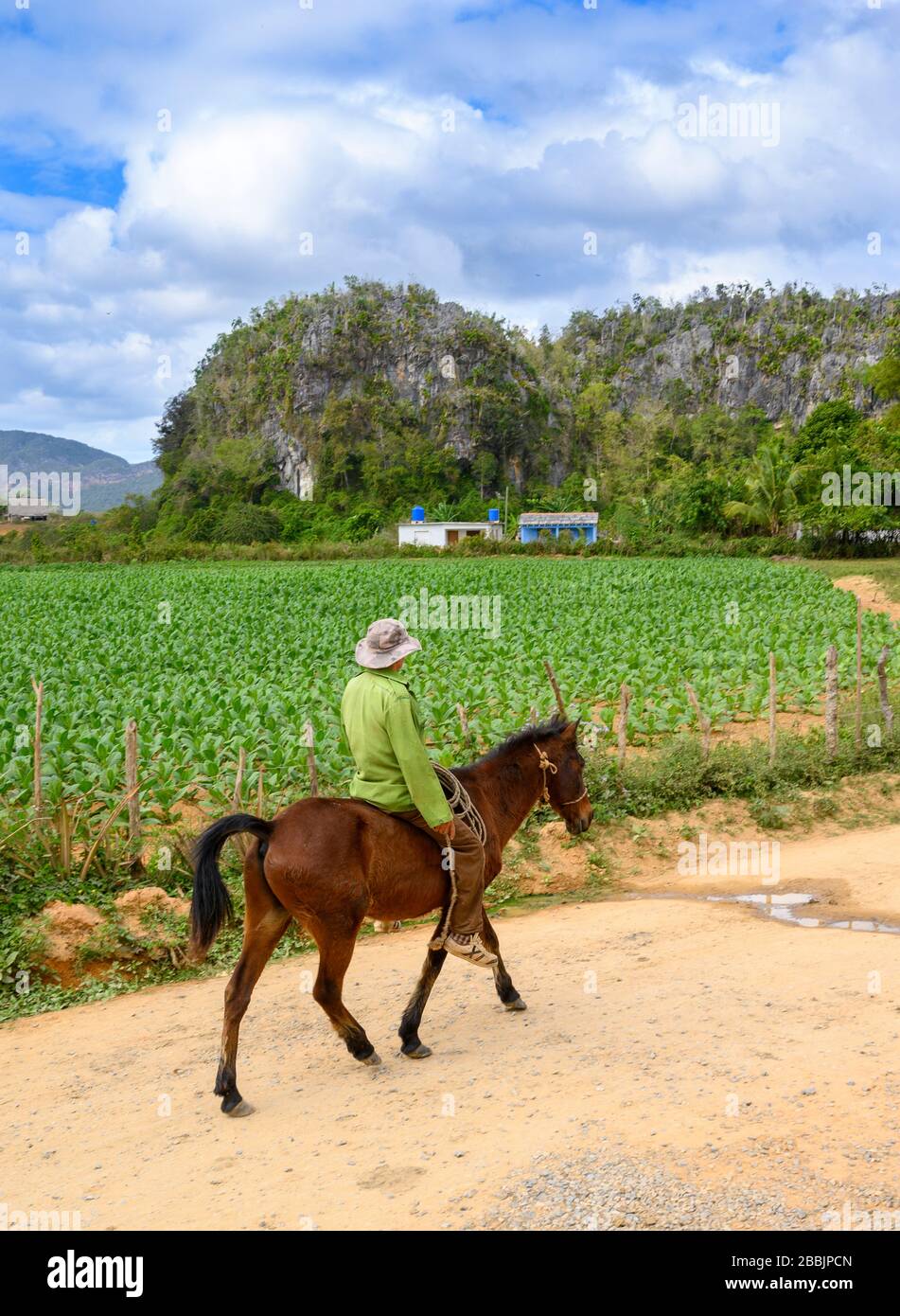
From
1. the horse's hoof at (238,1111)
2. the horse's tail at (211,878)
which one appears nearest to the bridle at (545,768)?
the horse's tail at (211,878)

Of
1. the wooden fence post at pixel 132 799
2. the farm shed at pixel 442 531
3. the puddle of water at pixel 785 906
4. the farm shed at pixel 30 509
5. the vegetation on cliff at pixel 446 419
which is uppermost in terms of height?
the vegetation on cliff at pixel 446 419

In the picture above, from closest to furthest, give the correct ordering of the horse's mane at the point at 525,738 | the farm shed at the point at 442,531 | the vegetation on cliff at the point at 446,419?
the horse's mane at the point at 525,738 → the farm shed at the point at 442,531 → the vegetation on cliff at the point at 446,419

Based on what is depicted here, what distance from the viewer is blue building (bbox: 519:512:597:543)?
6012 cm

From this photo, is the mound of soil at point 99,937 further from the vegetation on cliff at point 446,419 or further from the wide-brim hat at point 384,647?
the vegetation on cliff at point 446,419

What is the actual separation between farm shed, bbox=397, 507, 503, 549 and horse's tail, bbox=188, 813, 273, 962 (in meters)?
51.9

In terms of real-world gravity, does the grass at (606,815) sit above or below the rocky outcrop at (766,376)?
below

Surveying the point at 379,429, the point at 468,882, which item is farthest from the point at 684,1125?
the point at 379,429

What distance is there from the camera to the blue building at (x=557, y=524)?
60.1 m

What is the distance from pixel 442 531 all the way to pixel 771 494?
17.9 metres

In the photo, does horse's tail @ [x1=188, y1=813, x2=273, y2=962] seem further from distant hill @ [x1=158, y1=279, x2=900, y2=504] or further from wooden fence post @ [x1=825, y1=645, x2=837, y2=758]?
distant hill @ [x1=158, y1=279, x2=900, y2=504]

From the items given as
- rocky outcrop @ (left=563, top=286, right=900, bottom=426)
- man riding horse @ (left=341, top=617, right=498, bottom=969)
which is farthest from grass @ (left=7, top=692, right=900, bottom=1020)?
rocky outcrop @ (left=563, top=286, right=900, bottom=426)

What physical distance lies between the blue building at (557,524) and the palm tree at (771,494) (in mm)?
9803

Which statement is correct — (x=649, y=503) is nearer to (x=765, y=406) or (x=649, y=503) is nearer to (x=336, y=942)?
(x=765, y=406)

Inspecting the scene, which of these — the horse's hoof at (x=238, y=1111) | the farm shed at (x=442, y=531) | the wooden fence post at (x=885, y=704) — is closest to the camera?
the horse's hoof at (x=238, y=1111)
